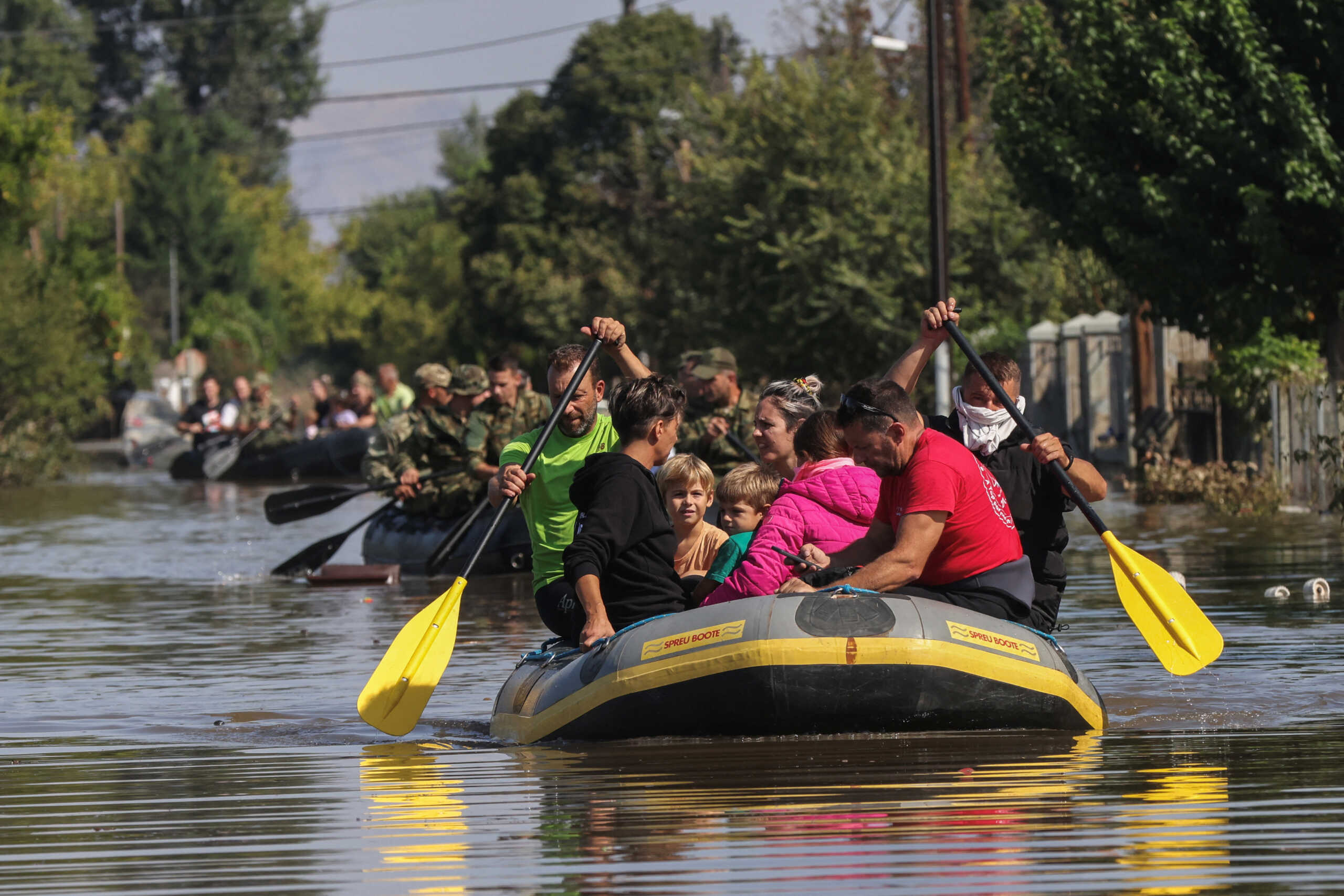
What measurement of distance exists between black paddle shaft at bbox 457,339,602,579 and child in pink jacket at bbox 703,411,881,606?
3.91ft

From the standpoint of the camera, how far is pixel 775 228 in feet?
117

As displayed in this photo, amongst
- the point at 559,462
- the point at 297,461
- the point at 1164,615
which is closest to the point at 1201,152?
the point at 1164,615

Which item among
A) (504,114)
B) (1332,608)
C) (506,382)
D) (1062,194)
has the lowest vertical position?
(1332,608)

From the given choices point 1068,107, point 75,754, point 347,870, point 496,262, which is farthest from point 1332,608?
point 496,262

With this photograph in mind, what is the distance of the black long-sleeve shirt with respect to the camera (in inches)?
320

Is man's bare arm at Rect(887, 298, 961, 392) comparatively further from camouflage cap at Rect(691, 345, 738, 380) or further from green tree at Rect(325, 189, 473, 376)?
green tree at Rect(325, 189, 473, 376)

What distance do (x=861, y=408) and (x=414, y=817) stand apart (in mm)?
2160

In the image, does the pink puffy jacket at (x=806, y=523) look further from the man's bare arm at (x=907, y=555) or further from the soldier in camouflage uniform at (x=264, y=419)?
the soldier in camouflage uniform at (x=264, y=419)

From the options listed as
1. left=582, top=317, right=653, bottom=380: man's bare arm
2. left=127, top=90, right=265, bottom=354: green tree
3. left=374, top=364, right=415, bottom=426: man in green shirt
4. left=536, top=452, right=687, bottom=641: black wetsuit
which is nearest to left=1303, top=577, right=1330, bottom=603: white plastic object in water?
left=582, top=317, right=653, bottom=380: man's bare arm

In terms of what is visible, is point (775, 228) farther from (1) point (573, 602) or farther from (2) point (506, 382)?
(1) point (573, 602)

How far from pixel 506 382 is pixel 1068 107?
8458mm

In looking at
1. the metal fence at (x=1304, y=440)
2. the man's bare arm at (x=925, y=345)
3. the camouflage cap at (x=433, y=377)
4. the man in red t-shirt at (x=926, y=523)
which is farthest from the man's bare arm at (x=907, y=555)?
the metal fence at (x=1304, y=440)

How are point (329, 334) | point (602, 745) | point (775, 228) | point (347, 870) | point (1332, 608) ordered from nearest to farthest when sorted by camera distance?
1. point (347, 870)
2. point (602, 745)
3. point (1332, 608)
4. point (775, 228)
5. point (329, 334)

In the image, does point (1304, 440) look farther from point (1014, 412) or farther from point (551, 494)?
point (551, 494)
